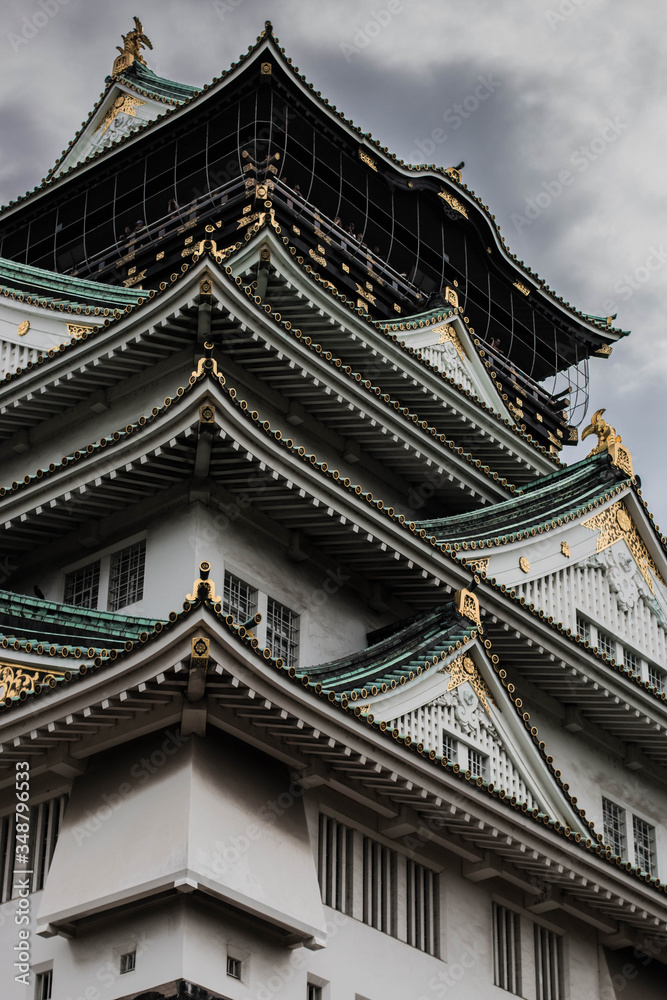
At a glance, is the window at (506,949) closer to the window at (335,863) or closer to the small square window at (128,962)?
the window at (335,863)

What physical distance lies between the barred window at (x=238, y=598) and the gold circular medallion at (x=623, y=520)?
9380 mm

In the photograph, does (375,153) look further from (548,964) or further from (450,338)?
(548,964)

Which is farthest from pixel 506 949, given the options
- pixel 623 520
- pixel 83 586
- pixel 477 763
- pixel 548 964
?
pixel 623 520

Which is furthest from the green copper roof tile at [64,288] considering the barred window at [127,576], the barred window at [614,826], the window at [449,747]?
the barred window at [614,826]

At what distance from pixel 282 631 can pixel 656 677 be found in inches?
358

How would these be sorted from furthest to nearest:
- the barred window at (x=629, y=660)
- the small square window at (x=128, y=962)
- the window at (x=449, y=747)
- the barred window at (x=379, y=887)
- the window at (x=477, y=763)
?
1. the barred window at (x=629, y=660)
2. the window at (x=477, y=763)
3. the window at (x=449, y=747)
4. the barred window at (x=379, y=887)
5. the small square window at (x=128, y=962)

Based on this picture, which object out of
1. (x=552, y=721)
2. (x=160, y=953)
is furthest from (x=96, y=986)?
(x=552, y=721)

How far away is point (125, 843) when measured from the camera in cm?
1877

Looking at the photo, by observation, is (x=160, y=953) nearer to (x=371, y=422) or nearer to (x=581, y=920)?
(x=581, y=920)

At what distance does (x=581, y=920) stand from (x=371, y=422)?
31.0 ft

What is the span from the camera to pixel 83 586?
24.8 m

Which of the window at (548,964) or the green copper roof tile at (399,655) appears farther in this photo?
the window at (548,964)

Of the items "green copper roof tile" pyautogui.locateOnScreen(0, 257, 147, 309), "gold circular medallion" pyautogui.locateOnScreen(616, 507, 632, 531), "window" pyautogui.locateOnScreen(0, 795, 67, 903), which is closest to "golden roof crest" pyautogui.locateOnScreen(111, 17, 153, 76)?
"green copper roof tile" pyautogui.locateOnScreen(0, 257, 147, 309)

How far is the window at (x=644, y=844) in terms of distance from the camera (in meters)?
27.5
